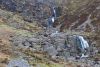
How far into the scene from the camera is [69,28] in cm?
8606

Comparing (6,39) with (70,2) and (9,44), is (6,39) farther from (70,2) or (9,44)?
(70,2)

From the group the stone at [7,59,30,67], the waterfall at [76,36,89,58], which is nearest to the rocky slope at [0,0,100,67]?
the stone at [7,59,30,67]

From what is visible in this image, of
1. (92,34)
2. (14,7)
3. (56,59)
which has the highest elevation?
(14,7)

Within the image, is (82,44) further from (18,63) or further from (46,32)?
(18,63)

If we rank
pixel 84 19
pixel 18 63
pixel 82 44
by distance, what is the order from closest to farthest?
pixel 18 63
pixel 82 44
pixel 84 19

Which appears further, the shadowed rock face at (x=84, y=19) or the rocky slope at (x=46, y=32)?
the shadowed rock face at (x=84, y=19)

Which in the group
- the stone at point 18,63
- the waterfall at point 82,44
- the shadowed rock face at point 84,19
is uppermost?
the shadowed rock face at point 84,19

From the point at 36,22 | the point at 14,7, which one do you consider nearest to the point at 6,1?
the point at 14,7

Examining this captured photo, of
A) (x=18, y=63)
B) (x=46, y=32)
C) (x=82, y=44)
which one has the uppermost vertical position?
(x=46, y=32)

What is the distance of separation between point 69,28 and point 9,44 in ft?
93.1

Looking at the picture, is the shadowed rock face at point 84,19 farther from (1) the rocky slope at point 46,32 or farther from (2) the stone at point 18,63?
(2) the stone at point 18,63

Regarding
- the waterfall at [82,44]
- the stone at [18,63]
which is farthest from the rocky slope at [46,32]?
the waterfall at [82,44]

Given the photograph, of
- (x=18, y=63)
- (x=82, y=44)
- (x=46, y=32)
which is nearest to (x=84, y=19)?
(x=46, y=32)

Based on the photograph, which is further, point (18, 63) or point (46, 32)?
point (46, 32)
